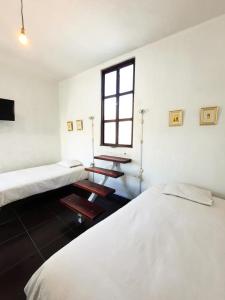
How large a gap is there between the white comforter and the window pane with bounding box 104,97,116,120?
6.71 feet

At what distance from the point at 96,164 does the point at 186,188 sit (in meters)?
1.89

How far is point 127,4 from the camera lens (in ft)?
5.22

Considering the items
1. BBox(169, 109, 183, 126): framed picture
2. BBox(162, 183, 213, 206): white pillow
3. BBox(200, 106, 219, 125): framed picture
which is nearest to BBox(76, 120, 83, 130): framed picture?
BBox(169, 109, 183, 126): framed picture

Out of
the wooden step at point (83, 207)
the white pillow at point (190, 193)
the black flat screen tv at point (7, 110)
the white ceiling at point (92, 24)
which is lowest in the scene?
the wooden step at point (83, 207)

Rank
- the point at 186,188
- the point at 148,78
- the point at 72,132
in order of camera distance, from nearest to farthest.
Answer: the point at 186,188
the point at 148,78
the point at 72,132

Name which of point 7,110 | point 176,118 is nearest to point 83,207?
point 176,118

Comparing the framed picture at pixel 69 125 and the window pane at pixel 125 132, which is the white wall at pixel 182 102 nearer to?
the window pane at pixel 125 132

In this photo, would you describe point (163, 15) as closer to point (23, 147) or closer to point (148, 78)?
point (148, 78)

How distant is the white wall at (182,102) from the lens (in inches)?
72.3

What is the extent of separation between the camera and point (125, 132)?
9.16 feet

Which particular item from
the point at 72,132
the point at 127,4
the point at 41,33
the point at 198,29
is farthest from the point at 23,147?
the point at 198,29

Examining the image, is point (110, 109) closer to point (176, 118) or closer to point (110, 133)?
point (110, 133)

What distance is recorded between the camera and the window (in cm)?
267

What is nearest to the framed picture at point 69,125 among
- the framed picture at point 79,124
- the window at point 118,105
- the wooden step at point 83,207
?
the framed picture at point 79,124
